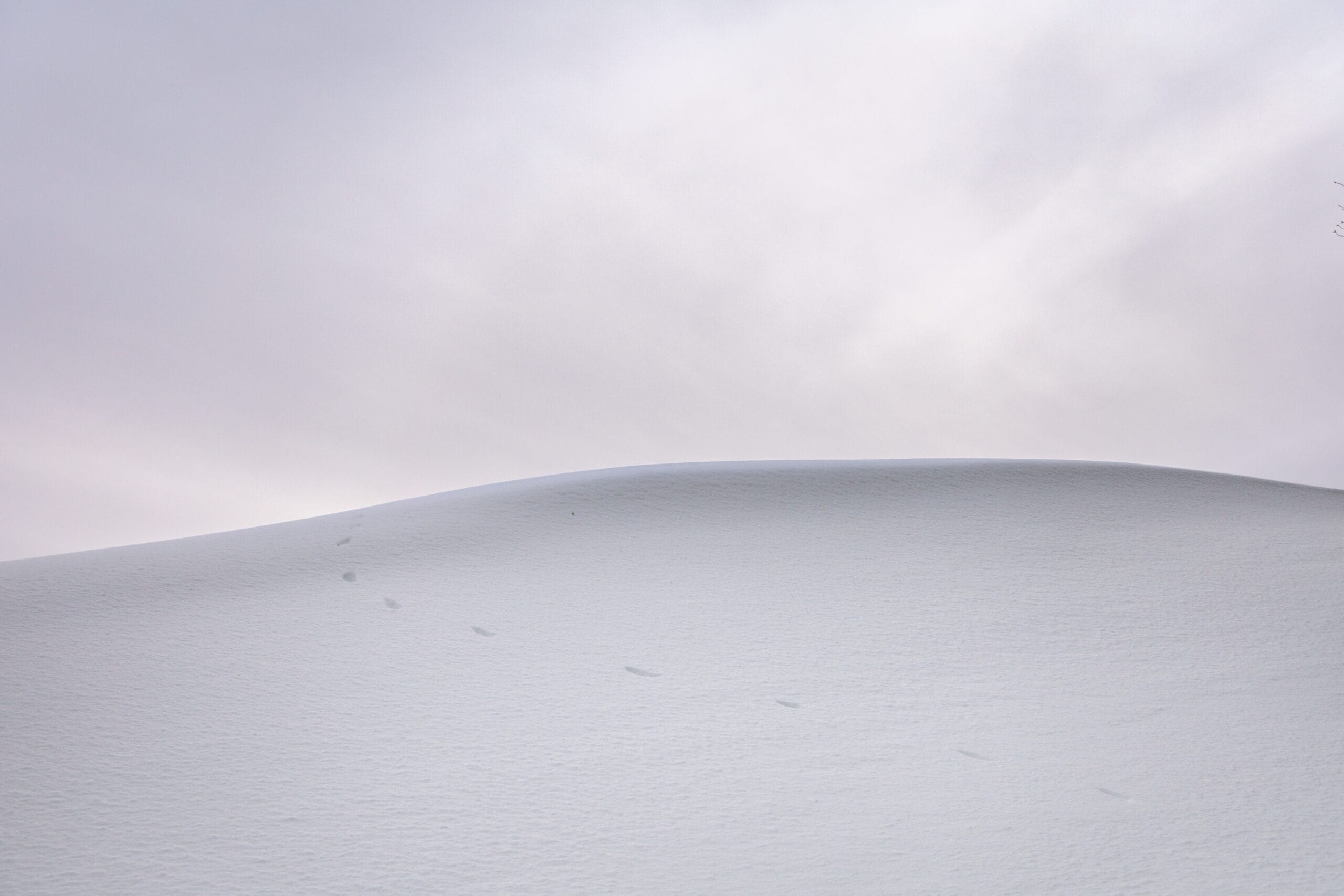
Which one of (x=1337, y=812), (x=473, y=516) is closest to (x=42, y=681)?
(x=473, y=516)

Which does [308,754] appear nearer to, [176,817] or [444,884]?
[176,817]

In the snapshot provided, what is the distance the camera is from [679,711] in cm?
229

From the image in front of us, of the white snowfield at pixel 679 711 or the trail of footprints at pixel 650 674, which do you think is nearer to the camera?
the white snowfield at pixel 679 711

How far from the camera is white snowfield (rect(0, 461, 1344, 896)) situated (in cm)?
162

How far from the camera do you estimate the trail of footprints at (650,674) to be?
6.25 ft

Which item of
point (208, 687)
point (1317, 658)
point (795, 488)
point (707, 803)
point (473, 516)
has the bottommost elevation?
point (707, 803)

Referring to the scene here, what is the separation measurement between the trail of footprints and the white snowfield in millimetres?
17

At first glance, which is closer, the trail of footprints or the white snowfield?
the white snowfield

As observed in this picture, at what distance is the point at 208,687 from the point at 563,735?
3.14 ft

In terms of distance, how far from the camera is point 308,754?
6.51ft

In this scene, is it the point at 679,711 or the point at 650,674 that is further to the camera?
the point at 650,674

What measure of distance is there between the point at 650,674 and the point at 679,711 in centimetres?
25

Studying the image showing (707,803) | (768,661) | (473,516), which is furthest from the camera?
(473,516)

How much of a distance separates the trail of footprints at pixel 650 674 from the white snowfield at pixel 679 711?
0.7 inches
